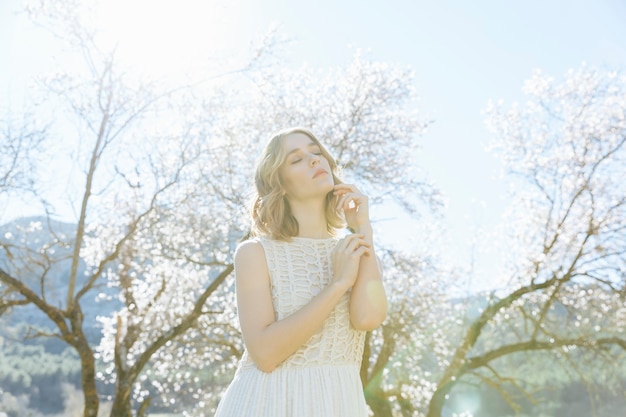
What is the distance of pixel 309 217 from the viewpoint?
2.55 meters

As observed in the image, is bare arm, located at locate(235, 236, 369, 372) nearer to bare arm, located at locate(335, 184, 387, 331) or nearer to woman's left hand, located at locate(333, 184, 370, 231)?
bare arm, located at locate(335, 184, 387, 331)

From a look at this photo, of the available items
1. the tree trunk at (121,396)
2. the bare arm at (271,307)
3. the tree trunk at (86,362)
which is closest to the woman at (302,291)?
the bare arm at (271,307)

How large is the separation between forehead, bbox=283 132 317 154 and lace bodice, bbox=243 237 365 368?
13.9 inches

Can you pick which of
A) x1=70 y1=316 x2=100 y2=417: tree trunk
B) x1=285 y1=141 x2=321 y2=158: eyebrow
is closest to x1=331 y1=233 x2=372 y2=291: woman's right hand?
x1=285 y1=141 x2=321 y2=158: eyebrow

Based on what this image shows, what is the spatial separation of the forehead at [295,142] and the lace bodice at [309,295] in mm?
352

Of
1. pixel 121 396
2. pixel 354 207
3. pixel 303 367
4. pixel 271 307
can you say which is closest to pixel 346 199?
pixel 354 207

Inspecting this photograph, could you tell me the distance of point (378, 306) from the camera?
2215 millimetres

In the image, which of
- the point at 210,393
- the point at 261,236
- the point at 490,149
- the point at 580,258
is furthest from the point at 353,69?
the point at 261,236

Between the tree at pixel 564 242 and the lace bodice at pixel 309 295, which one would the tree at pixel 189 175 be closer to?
the tree at pixel 564 242

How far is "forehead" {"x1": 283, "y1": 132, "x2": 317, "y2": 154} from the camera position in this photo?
2.56m

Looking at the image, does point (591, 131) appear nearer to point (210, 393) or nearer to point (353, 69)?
point (353, 69)

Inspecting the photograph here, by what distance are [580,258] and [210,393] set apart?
28.9 ft

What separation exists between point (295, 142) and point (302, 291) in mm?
597

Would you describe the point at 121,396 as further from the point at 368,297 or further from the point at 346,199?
the point at 368,297
